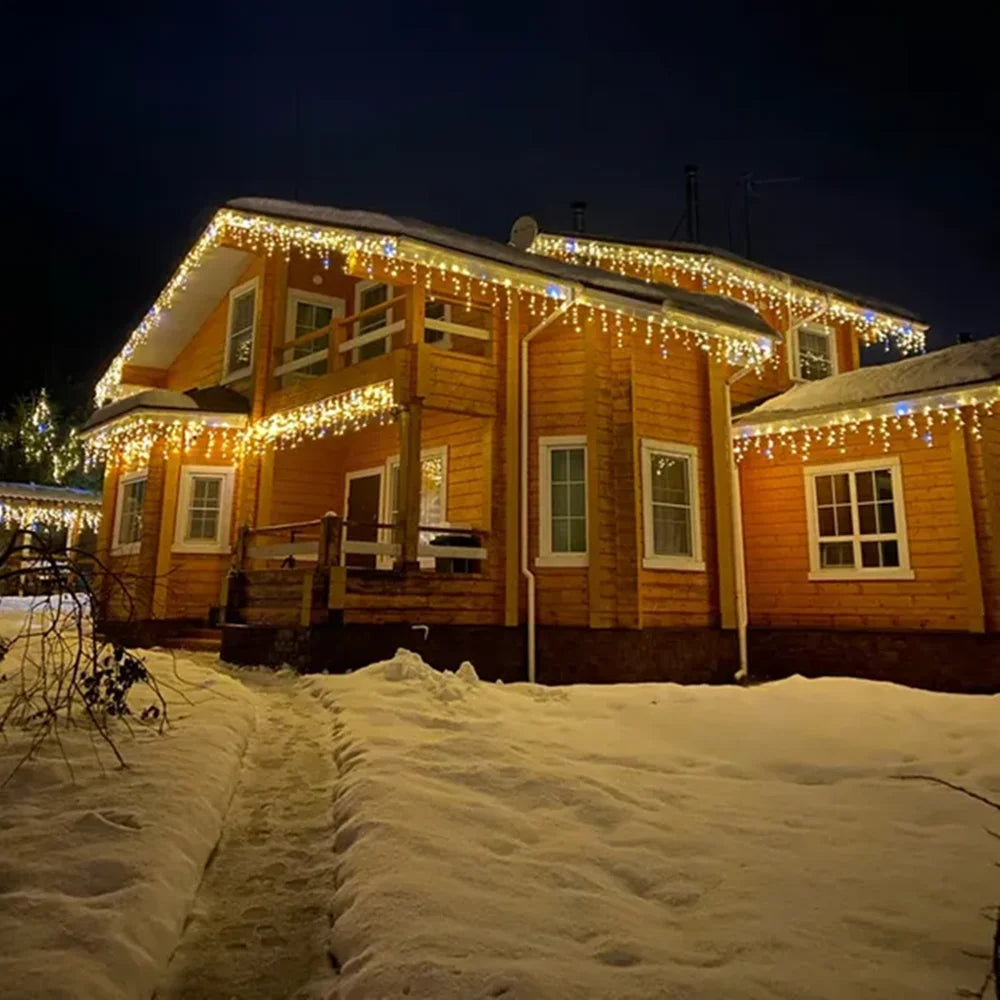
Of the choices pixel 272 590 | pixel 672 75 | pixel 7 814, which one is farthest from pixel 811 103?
pixel 7 814

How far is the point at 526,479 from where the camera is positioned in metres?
9.39

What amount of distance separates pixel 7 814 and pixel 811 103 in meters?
68.8

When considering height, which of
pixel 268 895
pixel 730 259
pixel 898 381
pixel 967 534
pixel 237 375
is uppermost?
pixel 730 259

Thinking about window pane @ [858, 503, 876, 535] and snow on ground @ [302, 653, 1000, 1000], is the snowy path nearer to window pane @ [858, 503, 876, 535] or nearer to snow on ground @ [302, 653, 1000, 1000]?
snow on ground @ [302, 653, 1000, 1000]

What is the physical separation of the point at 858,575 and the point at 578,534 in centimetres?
392

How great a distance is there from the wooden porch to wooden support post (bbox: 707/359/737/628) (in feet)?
11.1

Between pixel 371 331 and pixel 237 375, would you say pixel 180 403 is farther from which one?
pixel 371 331

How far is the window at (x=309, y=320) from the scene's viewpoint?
39.0 ft

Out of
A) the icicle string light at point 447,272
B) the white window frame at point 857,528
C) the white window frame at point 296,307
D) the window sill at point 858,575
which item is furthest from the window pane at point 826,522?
the white window frame at point 296,307

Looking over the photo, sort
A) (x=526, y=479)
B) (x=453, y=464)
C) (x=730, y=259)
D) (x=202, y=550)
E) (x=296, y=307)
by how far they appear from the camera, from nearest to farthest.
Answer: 1. (x=526, y=479)
2. (x=453, y=464)
3. (x=202, y=550)
4. (x=296, y=307)
5. (x=730, y=259)

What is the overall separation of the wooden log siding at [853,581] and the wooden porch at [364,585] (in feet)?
14.3

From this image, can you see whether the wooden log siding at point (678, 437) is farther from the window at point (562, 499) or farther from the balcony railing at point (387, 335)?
the balcony railing at point (387, 335)

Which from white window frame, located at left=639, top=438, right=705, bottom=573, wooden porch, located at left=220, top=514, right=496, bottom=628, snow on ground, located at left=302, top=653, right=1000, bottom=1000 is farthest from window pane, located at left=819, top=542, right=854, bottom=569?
wooden porch, located at left=220, top=514, right=496, bottom=628

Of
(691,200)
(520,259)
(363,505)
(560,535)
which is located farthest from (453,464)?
(691,200)
